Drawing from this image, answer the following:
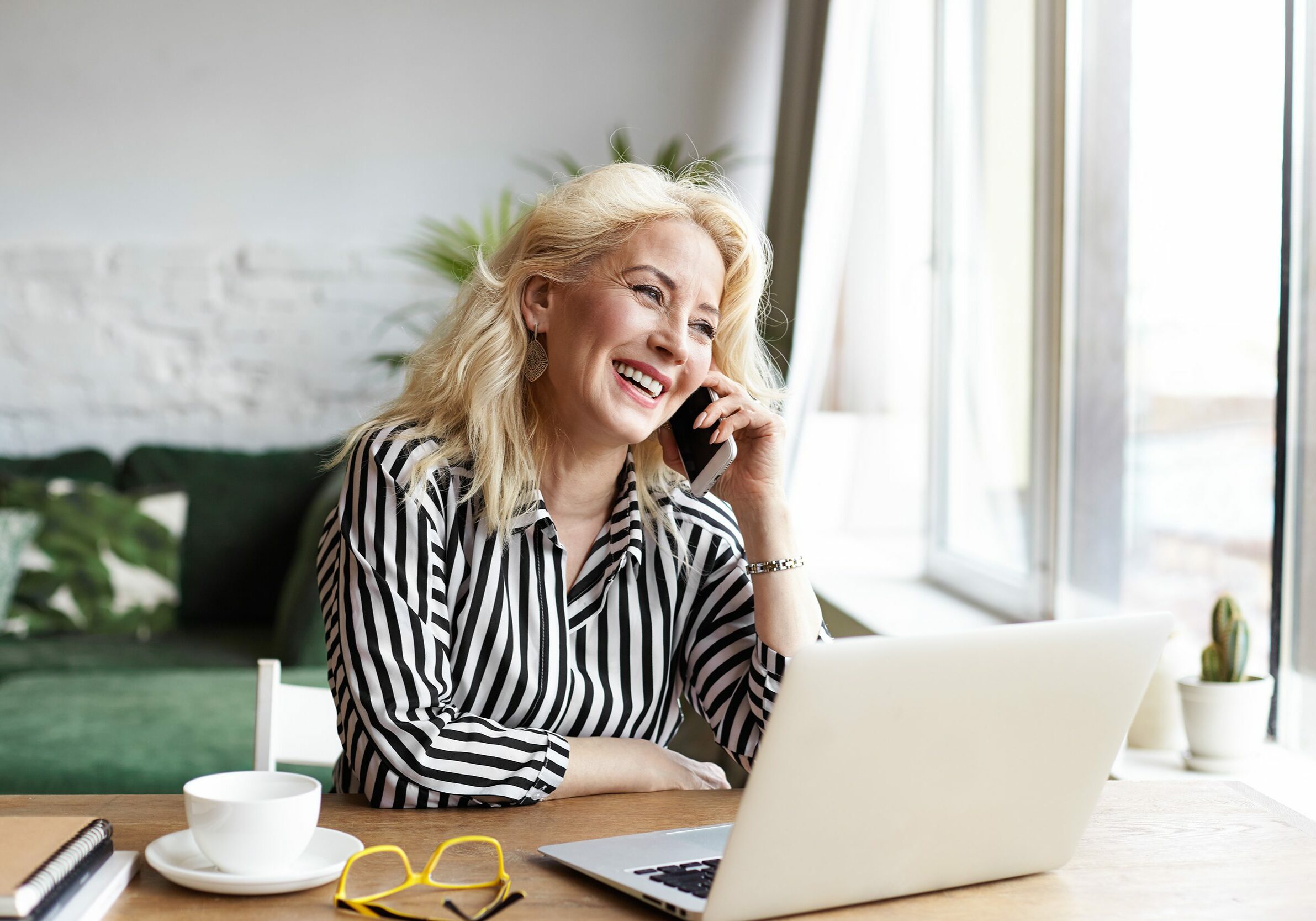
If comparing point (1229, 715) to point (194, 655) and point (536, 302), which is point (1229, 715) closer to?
point (536, 302)

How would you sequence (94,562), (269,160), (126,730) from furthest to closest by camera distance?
(269,160) → (94,562) → (126,730)

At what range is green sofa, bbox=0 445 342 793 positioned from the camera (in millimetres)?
2379

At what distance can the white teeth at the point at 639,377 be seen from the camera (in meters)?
1.48

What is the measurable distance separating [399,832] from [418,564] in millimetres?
333

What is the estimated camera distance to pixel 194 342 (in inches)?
156

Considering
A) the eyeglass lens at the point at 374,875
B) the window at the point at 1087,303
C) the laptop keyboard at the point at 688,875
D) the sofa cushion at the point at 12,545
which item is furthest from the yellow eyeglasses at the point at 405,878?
the sofa cushion at the point at 12,545

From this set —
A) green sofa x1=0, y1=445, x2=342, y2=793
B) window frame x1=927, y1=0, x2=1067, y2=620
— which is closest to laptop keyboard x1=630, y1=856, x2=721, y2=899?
window frame x1=927, y1=0, x2=1067, y2=620

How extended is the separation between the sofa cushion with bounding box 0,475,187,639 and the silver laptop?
2.76 metres

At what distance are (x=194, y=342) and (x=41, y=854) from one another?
11.1 feet

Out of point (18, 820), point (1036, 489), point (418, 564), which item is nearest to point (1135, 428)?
point (1036, 489)

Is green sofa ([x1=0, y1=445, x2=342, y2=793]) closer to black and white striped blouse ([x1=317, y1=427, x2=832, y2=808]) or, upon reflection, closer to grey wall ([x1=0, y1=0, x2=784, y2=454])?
grey wall ([x1=0, y1=0, x2=784, y2=454])

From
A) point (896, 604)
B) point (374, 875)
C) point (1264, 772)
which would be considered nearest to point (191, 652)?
point (896, 604)

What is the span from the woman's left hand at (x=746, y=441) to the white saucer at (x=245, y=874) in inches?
27.1

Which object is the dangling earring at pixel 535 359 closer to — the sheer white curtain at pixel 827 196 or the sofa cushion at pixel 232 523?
the sheer white curtain at pixel 827 196
